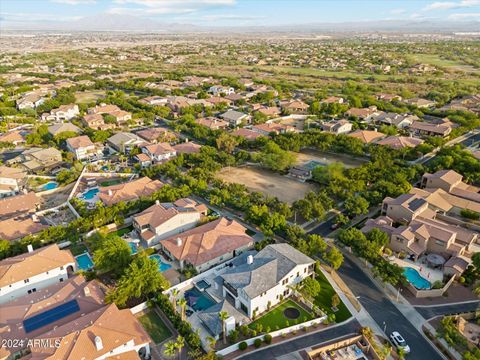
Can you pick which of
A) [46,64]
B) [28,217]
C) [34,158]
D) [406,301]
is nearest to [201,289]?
[406,301]

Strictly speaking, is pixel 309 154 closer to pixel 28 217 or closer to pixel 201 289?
pixel 201 289

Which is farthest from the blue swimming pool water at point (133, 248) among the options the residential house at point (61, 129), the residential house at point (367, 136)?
the residential house at point (367, 136)

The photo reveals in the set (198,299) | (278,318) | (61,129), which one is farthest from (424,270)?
(61,129)

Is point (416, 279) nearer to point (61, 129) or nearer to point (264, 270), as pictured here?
point (264, 270)

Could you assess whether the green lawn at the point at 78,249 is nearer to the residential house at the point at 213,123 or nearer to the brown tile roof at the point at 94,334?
the brown tile roof at the point at 94,334

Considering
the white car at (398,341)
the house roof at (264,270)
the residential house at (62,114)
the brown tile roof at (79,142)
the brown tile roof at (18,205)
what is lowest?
the residential house at (62,114)

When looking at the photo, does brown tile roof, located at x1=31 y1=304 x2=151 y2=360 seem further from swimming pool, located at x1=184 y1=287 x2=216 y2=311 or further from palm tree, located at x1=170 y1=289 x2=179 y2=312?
swimming pool, located at x1=184 y1=287 x2=216 y2=311

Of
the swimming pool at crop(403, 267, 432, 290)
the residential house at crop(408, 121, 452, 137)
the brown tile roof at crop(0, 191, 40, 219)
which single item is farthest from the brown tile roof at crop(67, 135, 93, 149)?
the residential house at crop(408, 121, 452, 137)
